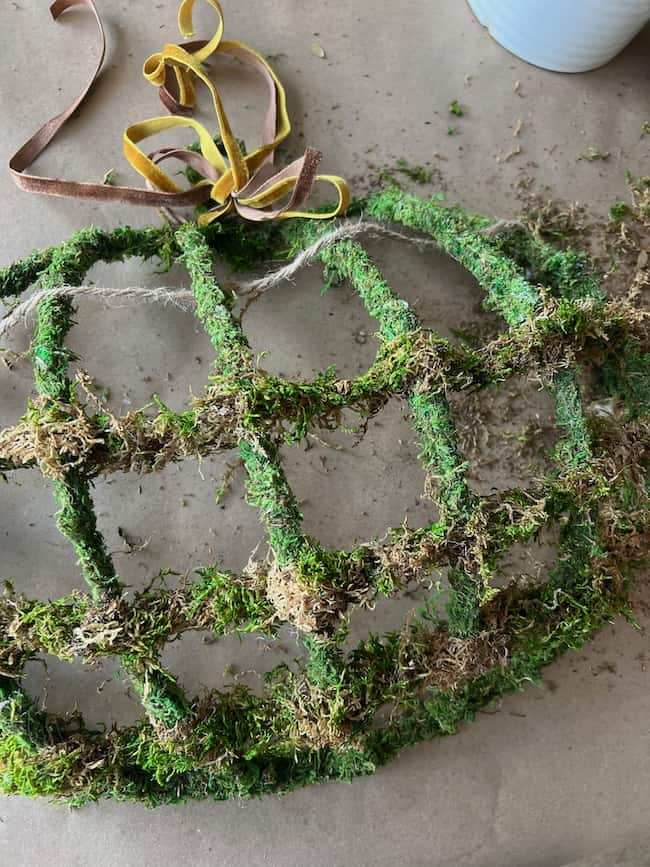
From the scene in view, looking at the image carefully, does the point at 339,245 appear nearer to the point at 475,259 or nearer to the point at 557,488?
the point at 475,259

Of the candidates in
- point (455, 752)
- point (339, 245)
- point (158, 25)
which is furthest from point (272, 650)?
point (158, 25)

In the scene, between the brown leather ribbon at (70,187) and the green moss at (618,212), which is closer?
the brown leather ribbon at (70,187)

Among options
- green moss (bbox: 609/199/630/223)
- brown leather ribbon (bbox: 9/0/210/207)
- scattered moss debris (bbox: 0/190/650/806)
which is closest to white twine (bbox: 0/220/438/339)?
scattered moss debris (bbox: 0/190/650/806)

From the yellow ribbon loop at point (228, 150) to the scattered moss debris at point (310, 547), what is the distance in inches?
4.0

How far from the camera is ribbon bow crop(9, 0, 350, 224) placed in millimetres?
1170

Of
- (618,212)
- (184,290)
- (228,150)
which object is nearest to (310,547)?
(184,290)

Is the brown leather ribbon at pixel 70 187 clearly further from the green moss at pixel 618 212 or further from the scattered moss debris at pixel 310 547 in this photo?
the green moss at pixel 618 212

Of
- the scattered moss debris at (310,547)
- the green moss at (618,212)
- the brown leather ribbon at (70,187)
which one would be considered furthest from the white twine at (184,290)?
the green moss at (618,212)

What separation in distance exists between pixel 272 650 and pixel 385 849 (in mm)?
393

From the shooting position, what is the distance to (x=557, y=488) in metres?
0.95

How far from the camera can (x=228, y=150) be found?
1166 mm

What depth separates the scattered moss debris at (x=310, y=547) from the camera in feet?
2.87

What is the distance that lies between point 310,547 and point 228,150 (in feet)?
2.24

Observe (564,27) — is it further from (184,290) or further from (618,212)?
(184,290)
